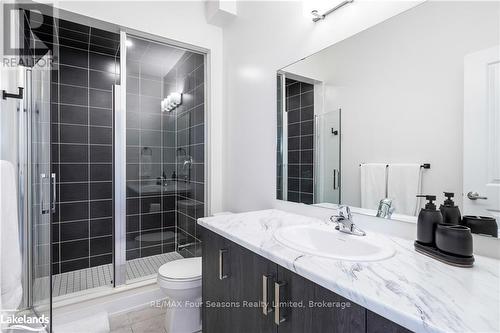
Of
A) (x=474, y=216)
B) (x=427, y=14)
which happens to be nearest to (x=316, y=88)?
(x=427, y=14)

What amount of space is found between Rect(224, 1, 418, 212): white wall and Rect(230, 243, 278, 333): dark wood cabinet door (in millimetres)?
827

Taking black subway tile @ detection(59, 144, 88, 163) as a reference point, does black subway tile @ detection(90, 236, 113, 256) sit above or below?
below

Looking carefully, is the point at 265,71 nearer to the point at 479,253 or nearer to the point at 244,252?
the point at 244,252

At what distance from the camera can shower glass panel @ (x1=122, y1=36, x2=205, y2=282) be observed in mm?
2471

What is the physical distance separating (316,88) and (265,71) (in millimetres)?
589

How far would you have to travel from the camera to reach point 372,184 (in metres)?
1.26

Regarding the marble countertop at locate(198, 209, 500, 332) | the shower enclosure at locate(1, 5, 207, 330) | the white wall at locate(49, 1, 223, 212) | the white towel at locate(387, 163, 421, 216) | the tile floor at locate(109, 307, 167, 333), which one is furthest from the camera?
the shower enclosure at locate(1, 5, 207, 330)

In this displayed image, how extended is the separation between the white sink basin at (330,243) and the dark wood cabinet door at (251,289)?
0.45 ft

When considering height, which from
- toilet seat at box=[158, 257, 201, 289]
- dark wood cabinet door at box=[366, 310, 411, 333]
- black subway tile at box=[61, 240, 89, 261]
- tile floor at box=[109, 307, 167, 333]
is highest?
dark wood cabinet door at box=[366, 310, 411, 333]

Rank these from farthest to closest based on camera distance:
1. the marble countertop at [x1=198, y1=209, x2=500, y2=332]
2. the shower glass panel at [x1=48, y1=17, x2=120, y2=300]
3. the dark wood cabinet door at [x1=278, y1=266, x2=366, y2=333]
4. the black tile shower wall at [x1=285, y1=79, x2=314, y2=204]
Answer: the shower glass panel at [x1=48, y1=17, x2=120, y2=300] → the black tile shower wall at [x1=285, y1=79, x2=314, y2=204] → the dark wood cabinet door at [x1=278, y1=266, x2=366, y2=333] → the marble countertop at [x1=198, y1=209, x2=500, y2=332]

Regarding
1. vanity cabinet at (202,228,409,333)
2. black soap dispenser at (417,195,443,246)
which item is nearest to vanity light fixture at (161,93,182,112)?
vanity cabinet at (202,228,409,333)

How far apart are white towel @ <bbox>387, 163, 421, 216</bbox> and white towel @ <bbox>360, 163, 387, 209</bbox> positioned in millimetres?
30

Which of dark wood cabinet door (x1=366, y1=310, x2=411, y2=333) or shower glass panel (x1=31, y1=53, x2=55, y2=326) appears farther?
shower glass panel (x1=31, y1=53, x2=55, y2=326)

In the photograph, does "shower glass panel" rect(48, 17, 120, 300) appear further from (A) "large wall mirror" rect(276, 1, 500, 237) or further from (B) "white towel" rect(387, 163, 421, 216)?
(B) "white towel" rect(387, 163, 421, 216)
